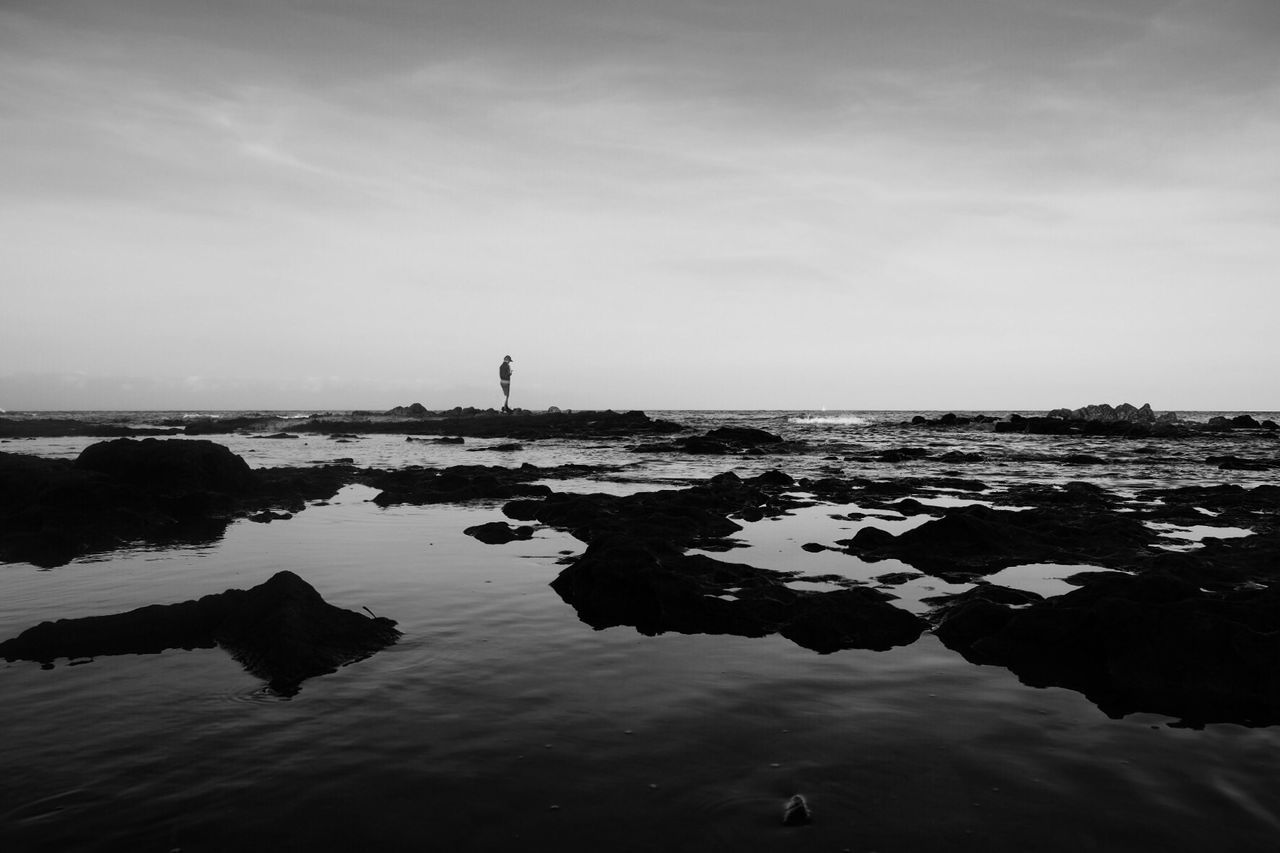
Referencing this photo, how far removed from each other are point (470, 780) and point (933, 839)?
2.83 meters

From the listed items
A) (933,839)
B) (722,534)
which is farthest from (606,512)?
(933,839)

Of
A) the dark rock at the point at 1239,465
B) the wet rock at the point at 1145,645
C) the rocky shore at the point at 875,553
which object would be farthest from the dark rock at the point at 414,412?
the wet rock at the point at 1145,645

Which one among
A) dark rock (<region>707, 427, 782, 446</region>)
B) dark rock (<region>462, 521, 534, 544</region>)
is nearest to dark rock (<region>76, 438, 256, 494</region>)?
dark rock (<region>462, 521, 534, 544</region>)

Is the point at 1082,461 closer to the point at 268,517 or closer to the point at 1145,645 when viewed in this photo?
the point at 1145,645

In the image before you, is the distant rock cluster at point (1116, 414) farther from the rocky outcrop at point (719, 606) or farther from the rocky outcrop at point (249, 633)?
the rocky outcrop at point (249, 633)

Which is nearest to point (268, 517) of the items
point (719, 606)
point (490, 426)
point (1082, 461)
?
point (719, 606)

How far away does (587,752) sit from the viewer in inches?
214

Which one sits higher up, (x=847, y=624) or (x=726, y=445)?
(x=726, y=445)

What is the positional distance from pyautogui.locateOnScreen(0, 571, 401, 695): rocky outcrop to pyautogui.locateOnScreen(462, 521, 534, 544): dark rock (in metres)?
5.83

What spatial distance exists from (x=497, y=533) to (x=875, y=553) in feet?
22.3

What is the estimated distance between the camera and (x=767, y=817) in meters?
4.56

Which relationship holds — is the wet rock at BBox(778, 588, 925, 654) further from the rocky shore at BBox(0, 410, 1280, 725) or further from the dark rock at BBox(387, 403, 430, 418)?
the dark rock at BBox(387, 403, 430, 418)

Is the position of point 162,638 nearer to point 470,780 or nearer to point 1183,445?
point 470,780

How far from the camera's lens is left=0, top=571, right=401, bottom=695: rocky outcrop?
7195 mm
